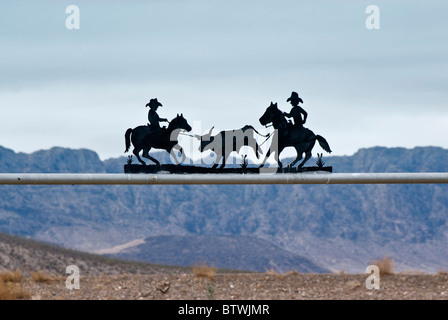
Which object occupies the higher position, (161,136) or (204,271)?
(161,136)

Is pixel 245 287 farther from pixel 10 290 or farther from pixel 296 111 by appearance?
pixel 10 290

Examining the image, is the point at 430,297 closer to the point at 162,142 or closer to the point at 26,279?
the point at 162,142

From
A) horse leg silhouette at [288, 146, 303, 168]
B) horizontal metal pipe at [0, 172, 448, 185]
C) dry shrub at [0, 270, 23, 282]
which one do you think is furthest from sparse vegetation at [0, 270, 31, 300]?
horse leg silhouette at [288, 146, 303, 168]

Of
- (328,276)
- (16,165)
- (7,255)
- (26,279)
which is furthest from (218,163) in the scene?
(16,165)

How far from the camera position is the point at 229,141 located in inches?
943

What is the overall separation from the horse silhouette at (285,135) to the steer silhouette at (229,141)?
50 centimetres

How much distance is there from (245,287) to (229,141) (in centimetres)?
578

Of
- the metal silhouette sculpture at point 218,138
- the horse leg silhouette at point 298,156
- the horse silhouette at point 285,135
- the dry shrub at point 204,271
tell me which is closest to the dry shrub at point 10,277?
the dry shrub at point 204,271

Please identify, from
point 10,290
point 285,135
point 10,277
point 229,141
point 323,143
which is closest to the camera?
point 229,141

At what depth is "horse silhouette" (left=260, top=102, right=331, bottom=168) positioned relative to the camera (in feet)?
78.8

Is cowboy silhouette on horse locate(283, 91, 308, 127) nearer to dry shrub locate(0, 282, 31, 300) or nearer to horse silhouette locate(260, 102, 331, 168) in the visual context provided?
horse silhouette locate(260, 102, 331, 168)

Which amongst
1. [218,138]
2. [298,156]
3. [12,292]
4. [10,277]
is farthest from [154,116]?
[10,277]

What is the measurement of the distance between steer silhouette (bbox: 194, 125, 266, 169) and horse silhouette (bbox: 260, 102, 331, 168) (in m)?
0.50
